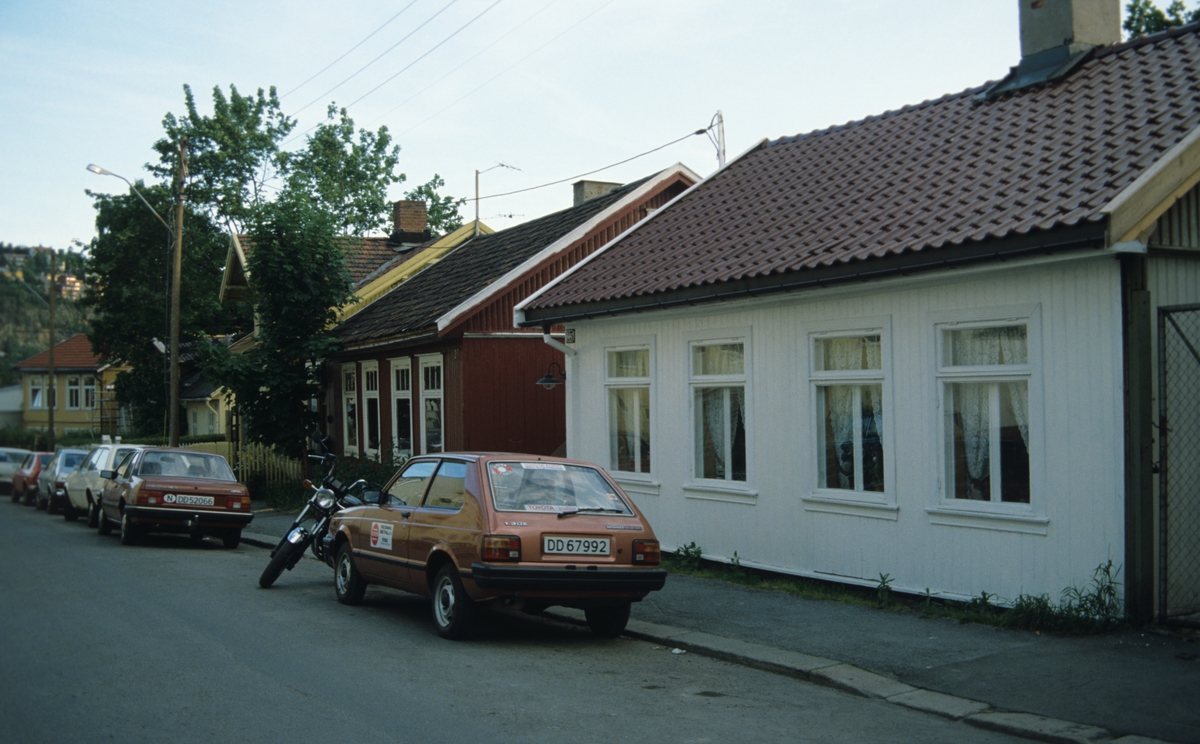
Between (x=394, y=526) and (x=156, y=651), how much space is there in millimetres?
2268

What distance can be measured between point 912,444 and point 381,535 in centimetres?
500

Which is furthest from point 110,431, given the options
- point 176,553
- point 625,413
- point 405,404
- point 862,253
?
point 862,253

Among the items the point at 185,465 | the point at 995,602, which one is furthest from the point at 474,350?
the point at 995,602

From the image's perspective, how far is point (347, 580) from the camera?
10469 millimetres

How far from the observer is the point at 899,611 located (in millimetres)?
9297

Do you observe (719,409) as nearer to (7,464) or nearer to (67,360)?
(7,464)

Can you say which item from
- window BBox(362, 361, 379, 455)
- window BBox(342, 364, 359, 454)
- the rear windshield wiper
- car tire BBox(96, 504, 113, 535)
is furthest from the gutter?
window BBox(342, 364, 359, 454)

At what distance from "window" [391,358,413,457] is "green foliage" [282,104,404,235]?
25116 mm

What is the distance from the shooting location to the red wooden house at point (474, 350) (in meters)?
18.5

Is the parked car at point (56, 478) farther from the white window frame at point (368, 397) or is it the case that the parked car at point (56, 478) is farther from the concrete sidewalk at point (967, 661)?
the concrete sidewalk at point (967, 661)

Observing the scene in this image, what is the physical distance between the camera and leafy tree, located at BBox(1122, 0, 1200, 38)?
24703 mm

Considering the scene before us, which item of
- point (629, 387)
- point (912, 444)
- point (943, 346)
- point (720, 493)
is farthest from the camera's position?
point (629, 387)

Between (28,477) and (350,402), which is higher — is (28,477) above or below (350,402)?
below

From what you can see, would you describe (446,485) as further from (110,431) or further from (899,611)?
(110,431)
